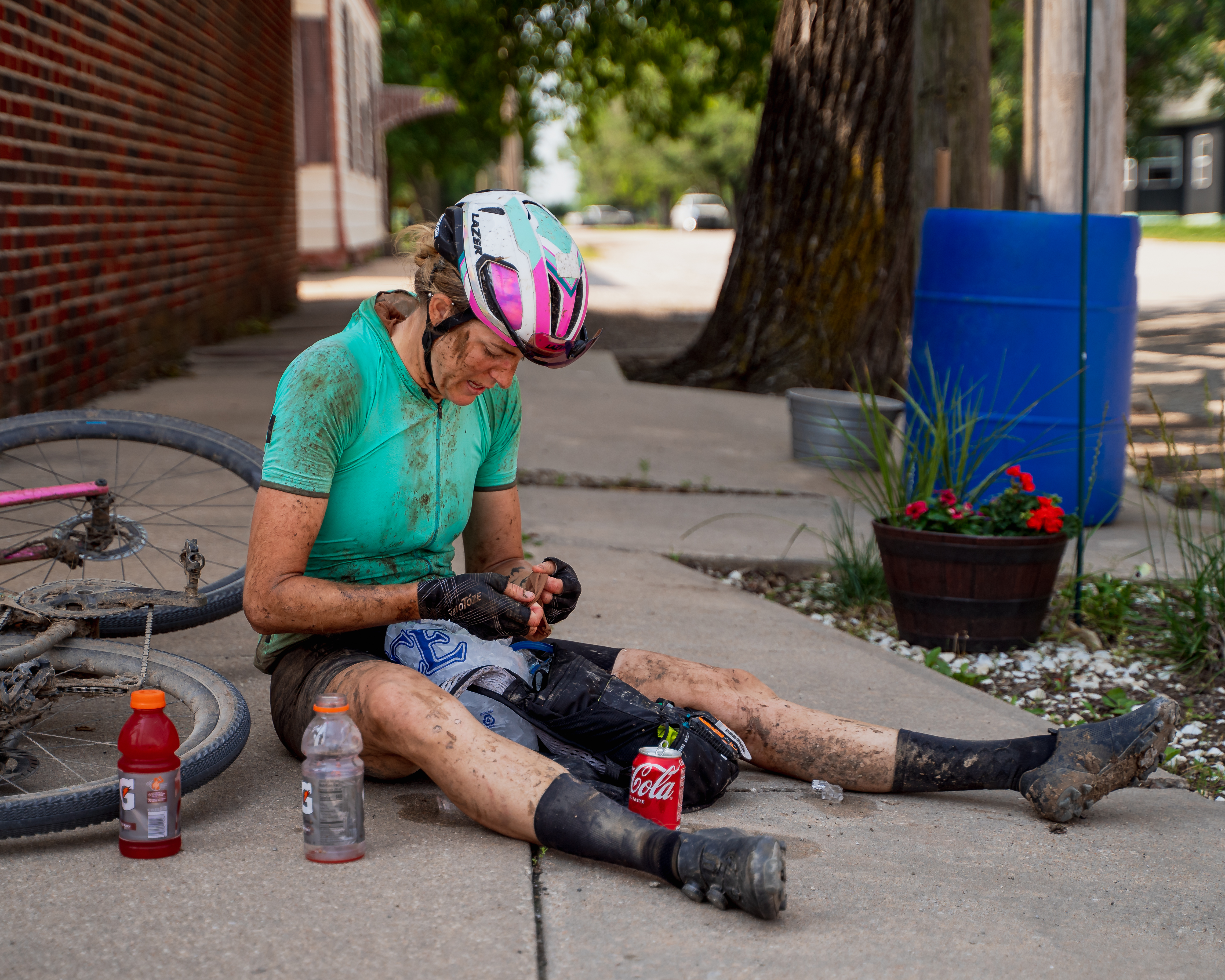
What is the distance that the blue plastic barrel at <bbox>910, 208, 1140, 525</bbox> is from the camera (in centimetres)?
538

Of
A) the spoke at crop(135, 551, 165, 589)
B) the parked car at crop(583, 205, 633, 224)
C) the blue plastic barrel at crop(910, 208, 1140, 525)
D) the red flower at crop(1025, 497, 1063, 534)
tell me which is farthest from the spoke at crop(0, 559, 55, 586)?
the parked car at crop(583, 205, 633, 224)

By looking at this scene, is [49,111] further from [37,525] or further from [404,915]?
[404,915]

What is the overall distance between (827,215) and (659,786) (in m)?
7.38

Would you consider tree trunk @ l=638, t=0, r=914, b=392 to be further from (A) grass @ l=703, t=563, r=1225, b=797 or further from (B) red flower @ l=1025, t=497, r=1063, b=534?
(B) red flower @ l=1025, t=497, r=1063, b=534

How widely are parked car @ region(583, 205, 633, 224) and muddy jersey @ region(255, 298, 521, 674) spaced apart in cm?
8117

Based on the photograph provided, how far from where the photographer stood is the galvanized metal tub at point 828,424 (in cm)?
687

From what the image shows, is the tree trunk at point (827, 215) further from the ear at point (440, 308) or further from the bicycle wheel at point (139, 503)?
the ear at point (440, 308)

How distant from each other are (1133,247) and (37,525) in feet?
15.2

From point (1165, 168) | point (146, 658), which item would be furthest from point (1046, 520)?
point (1165, 168)

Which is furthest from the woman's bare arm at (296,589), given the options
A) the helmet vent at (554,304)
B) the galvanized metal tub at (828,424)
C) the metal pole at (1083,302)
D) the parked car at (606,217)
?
the parked car at (606,217)

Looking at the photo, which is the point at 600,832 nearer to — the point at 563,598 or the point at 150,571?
the point at 563,598

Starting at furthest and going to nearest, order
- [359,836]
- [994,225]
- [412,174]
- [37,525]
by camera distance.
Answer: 1. [412,174]
2. [994,225]
3. [37,525]
4. [359,836]

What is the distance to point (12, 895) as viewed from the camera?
89.3 inches

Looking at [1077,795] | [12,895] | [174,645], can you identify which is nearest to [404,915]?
[12,895]
